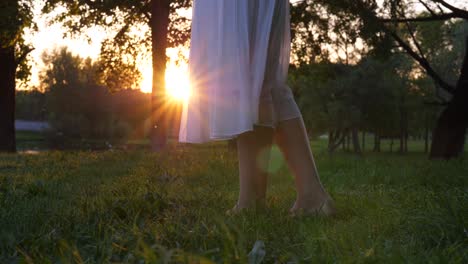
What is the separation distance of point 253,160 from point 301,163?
1.01 ft

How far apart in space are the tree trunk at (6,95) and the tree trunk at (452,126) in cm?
1490

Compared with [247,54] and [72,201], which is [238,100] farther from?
[72,201]

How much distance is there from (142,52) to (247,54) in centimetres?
1905

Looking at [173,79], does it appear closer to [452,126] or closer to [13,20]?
[13,20]

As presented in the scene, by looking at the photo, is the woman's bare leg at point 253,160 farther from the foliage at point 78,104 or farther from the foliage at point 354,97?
the foliage at point 78,104

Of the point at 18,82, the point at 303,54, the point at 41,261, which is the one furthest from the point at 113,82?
the point at 41,261

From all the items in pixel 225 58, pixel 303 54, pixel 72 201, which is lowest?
pixel 72 201

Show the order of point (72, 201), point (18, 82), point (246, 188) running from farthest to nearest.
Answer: point (18, 82) < point (72, 201) < point (246, 188)

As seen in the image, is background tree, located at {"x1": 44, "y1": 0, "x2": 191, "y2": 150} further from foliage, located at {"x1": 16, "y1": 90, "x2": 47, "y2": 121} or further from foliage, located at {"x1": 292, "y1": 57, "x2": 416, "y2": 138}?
foliage, located at {"x1": 16, "y1": 90, "x2": 47, "y2": 121}

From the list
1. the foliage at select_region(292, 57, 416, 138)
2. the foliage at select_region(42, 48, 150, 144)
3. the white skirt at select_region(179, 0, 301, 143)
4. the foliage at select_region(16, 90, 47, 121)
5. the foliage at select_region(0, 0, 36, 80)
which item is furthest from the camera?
the foliage at select_region(16, 90, 47, 121)

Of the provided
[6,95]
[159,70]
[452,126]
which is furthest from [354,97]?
[452,126]

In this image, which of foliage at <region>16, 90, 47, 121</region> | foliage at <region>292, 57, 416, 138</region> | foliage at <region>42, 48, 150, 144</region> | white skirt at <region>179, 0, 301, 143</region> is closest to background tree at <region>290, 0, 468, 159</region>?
white skirt at <region>179, 0, 301, 143</region>

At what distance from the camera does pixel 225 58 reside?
10.7 ft

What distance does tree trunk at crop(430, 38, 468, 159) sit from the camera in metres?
13.6
